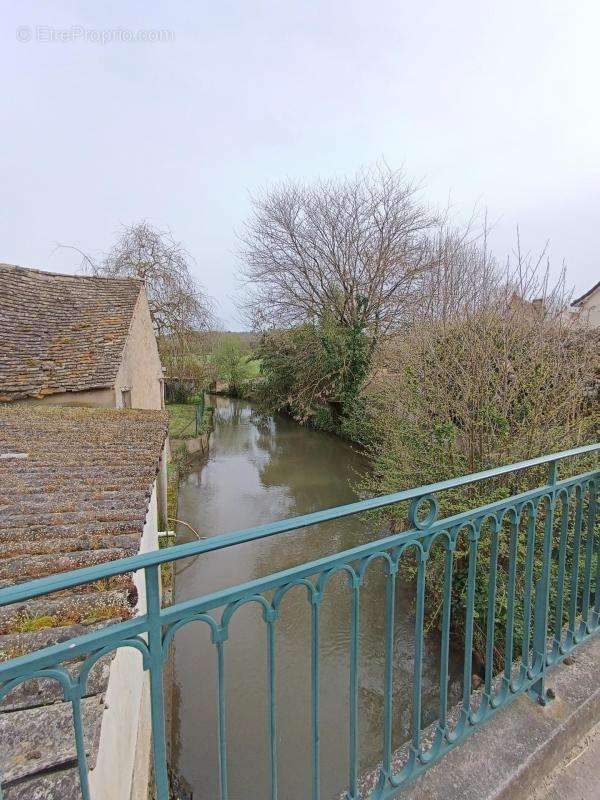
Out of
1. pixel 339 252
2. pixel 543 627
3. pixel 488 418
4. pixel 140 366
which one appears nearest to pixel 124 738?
pixel 543 627

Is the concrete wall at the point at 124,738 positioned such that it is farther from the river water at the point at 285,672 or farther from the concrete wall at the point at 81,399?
the concrete wall at the point at 81,399

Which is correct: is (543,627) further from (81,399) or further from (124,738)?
(81,399)

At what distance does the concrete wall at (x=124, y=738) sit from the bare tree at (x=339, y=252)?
14.3 m

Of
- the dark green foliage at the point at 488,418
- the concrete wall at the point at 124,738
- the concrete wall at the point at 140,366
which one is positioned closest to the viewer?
the concrete wall at the point at 124,738

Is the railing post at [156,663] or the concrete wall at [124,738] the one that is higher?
the railing post at [156,663]

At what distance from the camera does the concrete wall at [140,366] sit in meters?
9.77

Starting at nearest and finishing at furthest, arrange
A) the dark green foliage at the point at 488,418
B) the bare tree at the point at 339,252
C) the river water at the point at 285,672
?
the river water at the point at 285,672
the dark green foliage at the point at 488,418
the bare tree at the point at 339,252

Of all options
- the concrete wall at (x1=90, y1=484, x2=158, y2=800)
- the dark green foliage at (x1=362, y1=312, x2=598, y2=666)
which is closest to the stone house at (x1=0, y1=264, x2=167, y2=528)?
the concrete wall at (x1=90, y1=484, x2=158, y2=800)

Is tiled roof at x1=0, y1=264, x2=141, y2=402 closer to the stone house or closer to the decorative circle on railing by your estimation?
the stone house

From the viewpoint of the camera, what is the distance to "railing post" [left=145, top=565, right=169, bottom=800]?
Answer: 3.28ft

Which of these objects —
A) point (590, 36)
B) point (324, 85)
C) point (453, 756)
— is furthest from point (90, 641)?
point (324, 85)

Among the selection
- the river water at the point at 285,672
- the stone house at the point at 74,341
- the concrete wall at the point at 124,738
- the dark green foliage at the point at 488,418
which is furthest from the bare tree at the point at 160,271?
the concrete wall at the point at 124,738

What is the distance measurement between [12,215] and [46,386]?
8.40 m

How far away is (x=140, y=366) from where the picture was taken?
11672mm
